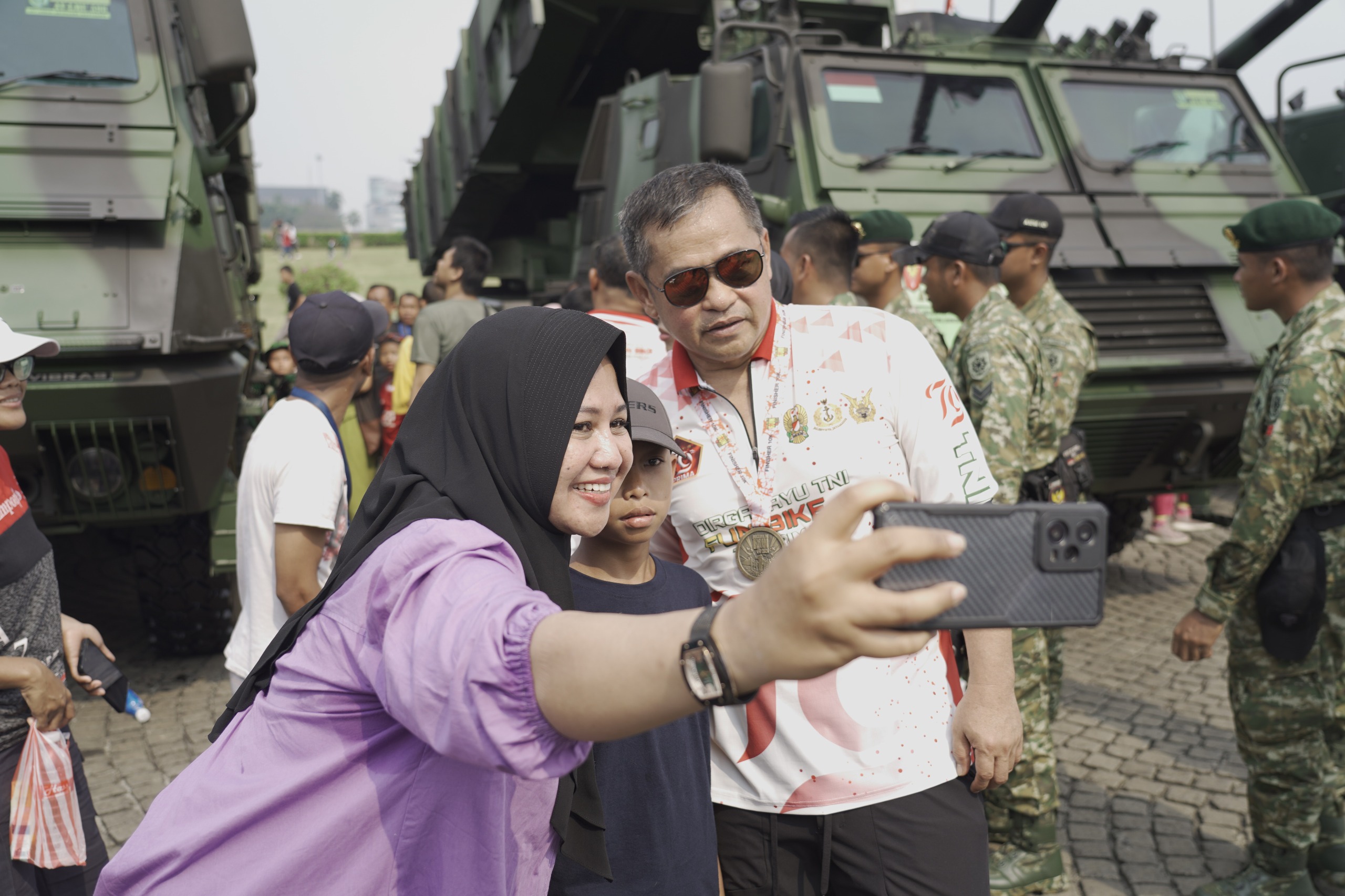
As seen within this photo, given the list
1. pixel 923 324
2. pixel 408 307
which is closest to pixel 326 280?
pixel 408 307

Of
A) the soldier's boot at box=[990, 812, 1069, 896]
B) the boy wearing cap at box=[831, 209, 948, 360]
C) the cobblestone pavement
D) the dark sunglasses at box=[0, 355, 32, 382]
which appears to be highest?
the boy wearing cap at box=[831, 209, 948, 360]

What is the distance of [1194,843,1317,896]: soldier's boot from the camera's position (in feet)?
10.3

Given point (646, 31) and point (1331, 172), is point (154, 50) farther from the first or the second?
point (1331, 172)

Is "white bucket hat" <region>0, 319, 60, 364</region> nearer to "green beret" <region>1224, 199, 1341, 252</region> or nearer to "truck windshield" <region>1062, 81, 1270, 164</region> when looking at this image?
"green beret" <region>1224, 199, 1341, 252</region>

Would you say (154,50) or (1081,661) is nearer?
(154,50)

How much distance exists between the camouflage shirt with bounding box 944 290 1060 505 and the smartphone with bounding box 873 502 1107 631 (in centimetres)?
225

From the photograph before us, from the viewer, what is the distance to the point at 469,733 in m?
0.98

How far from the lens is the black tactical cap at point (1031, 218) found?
418 cm

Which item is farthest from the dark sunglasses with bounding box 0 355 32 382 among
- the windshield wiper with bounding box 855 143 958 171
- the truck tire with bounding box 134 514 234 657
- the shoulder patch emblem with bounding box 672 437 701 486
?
the windshield wiper with bounding box 855 143 958 171

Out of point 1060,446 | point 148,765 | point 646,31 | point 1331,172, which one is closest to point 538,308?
point 1060,446

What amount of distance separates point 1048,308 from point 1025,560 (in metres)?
3.37

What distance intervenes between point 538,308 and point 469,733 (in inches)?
24.2

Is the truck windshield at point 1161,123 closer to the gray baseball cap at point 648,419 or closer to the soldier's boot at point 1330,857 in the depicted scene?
the soldier's boot at point 1330,857

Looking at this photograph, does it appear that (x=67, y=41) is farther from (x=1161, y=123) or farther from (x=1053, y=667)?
(x=1161, y=123)
